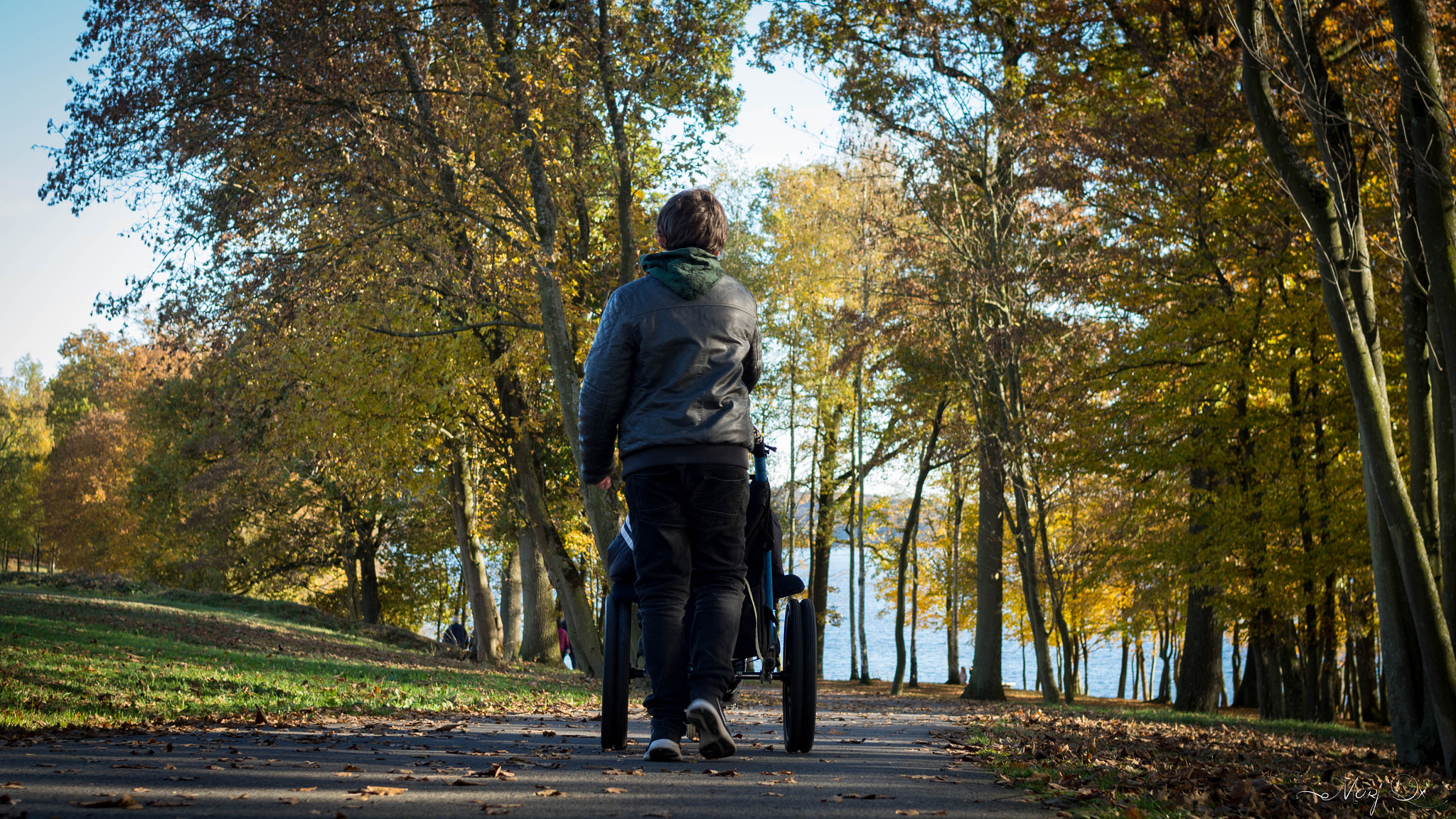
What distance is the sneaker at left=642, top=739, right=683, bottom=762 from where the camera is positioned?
4.55 m

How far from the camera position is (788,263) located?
29625mm

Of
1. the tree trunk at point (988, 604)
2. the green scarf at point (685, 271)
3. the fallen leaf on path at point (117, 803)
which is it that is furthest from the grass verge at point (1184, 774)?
the tree trunk at point (988, 604)

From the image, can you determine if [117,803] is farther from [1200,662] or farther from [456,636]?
[456,636]

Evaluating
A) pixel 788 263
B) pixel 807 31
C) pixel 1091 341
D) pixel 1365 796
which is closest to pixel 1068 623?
pixel 788 263

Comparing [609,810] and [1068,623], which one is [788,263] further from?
[609,810]

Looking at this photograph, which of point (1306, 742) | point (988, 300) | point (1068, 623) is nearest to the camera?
point (1306, 742)

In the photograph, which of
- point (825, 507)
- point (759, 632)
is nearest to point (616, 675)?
point (759, 632)

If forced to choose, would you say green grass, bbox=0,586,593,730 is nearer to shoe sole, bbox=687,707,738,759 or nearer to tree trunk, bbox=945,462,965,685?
shoe sole, bbox=687,707,738,759

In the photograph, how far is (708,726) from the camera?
179 inches

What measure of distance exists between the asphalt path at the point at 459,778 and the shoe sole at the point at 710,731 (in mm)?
78

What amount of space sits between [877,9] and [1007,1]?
1.94m

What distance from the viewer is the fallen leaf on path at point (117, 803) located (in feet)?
10.0

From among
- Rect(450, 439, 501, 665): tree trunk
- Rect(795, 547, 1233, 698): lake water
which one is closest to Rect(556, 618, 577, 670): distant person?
Rect(450, 439, 501, 665): tree trunk

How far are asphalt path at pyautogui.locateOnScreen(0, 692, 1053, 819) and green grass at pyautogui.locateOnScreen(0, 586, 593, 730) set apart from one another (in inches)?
68.1
